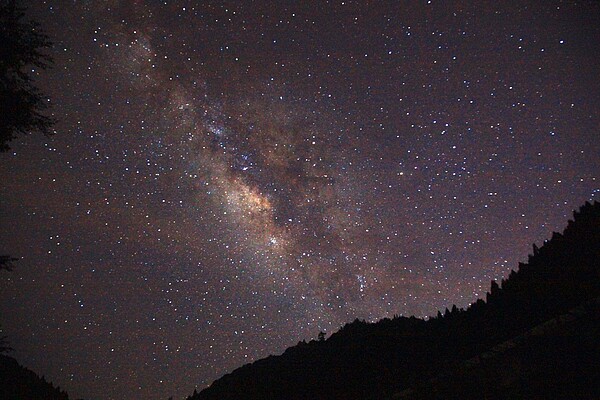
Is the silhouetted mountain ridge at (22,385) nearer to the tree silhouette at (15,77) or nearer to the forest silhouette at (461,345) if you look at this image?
the forest silhouette at (461,345)

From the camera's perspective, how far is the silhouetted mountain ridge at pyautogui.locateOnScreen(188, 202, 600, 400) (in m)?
3.88

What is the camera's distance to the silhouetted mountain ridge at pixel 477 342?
3.88 m

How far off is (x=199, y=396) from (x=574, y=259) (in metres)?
19.4

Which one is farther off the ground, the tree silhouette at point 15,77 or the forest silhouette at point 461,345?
the tree silhouette at point 15,77

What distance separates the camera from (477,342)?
796cm

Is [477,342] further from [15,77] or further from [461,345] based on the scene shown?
[15,77]

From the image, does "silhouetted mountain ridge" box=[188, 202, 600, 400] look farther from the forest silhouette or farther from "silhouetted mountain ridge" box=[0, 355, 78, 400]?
"silhouetted mountain ridge" box=[0, 355, 78, 400]

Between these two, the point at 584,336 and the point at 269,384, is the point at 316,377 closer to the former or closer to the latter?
the point at 269,384

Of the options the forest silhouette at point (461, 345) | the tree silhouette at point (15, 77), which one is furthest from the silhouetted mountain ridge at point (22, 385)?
the tree silhouette at point (15, 77)

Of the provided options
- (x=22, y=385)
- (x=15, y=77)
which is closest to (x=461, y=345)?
(x=15, y=77)

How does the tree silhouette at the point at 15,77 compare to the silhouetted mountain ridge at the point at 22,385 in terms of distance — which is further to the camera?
the silhouetted mountain ridge at the point at 22,385

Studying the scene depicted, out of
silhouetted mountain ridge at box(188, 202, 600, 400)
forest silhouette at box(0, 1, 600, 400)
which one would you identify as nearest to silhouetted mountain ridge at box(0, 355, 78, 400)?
forest silhouette at box(0, 1, 600, 400)

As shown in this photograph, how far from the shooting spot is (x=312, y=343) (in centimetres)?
1897

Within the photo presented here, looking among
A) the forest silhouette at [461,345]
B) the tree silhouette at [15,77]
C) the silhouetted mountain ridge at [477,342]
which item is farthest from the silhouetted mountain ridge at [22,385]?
the tree silhouette at [15,77]
